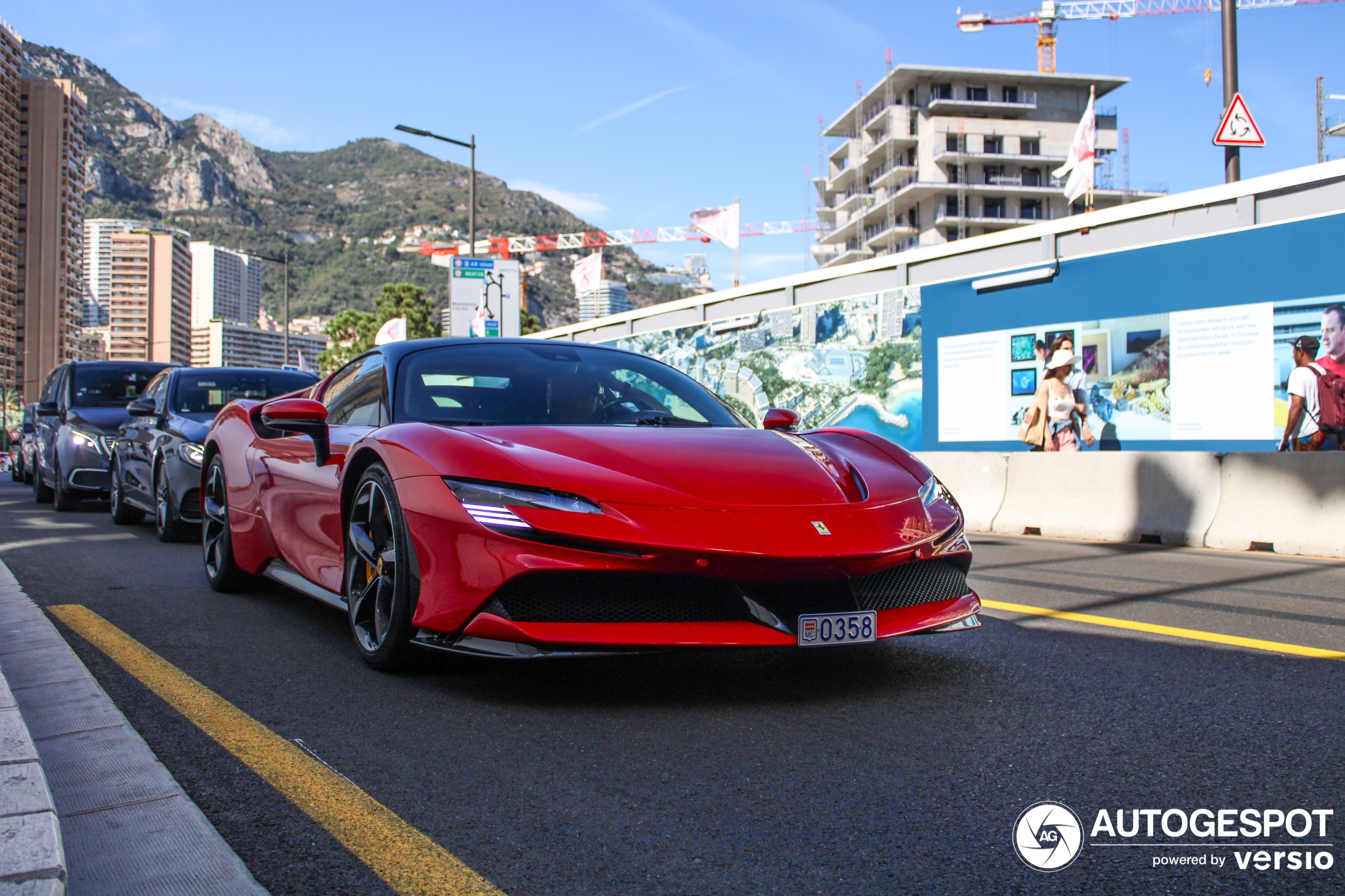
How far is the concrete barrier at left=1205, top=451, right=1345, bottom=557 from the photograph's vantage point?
27.4ft

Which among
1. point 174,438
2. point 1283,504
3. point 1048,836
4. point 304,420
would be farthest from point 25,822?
point 1283,504

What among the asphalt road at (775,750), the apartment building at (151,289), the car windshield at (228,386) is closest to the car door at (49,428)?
the car windshield at (228,386)

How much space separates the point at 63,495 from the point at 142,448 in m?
3.38

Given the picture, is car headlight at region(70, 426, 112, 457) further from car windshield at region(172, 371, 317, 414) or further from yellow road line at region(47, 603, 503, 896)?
yellow road line at region(47, 603, 503, 896)

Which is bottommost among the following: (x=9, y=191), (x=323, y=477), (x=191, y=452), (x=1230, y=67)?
(x=323, y=477)

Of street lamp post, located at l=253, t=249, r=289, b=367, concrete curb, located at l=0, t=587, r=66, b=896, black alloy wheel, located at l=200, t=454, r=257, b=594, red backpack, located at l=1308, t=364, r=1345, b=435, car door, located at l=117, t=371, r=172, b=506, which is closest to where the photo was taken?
concrete curb, located at l=0, t=587, r=66, b=896

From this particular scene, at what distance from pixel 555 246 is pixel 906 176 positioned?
49.5 meters

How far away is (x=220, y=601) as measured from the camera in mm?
5484

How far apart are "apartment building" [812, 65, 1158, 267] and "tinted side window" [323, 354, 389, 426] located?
93834 mm

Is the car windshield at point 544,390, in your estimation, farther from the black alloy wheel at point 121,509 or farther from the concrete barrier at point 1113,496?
the black alloy wheel at point 121,509

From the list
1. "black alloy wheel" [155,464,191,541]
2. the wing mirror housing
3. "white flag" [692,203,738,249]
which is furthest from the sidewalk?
"white flag" [692,203,738,249]

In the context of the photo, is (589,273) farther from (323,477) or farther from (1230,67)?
(323,477)

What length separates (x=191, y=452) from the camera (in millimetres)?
7980

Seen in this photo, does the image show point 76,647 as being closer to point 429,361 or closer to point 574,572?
point 429,361
